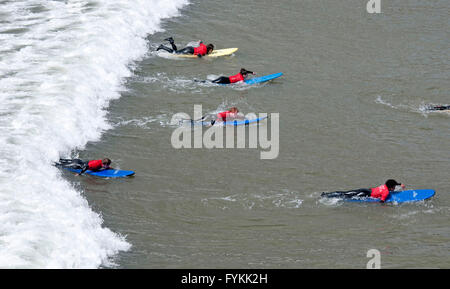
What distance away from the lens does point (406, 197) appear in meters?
16.7

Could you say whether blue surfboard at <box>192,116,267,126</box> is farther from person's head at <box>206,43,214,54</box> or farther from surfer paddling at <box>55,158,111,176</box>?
person's head at <box>206,43,214,54</box>

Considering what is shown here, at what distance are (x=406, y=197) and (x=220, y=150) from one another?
5135 mm

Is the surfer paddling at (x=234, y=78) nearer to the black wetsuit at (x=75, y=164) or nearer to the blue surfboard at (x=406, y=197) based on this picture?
the black wetsuit at (x=75, y=164)

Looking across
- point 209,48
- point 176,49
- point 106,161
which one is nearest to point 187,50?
point 176,49

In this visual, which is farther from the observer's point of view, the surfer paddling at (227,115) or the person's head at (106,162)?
the surfer paddling at (227,115)

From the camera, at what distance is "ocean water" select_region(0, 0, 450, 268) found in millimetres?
14438

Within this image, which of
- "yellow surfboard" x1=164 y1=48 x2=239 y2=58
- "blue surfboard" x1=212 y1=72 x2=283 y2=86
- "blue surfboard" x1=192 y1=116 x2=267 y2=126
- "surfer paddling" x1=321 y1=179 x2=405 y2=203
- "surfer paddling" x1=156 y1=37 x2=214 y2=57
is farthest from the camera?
"yellow surfboard" x1=164 y1=48 x2=239 y2=58

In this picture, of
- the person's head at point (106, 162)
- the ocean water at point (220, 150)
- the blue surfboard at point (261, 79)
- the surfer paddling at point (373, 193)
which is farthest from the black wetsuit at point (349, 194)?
the blue surfboard at point (261, 79)

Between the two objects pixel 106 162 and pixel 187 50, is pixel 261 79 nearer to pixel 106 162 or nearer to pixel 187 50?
pixel 187 50

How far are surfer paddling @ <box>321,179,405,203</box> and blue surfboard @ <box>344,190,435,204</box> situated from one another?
10 centimetres

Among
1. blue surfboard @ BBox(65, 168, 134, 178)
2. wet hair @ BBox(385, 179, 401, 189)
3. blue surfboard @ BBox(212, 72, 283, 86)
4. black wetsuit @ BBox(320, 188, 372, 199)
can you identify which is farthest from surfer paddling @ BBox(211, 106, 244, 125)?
wet hair @ BBox(385, 179, 401, 189)

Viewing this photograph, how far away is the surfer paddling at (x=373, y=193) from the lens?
54.1 feet

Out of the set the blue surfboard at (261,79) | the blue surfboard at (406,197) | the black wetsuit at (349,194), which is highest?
the blue surfboard at (261,79)

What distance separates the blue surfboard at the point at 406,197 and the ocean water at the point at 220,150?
7.5 inches
